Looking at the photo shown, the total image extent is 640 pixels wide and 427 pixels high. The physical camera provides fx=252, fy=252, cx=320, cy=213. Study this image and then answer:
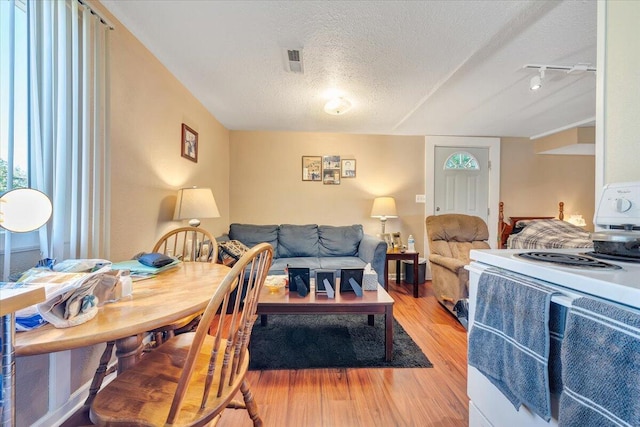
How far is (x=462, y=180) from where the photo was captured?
3902 mm

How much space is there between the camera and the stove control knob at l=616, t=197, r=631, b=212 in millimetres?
814

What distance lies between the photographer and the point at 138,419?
2.39ft

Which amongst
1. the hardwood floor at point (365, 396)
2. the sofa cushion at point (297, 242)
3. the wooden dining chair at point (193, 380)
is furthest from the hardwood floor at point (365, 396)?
the sofa cushion at point (297, 242)

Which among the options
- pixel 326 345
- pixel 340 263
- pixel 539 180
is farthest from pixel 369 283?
pixel 539 180

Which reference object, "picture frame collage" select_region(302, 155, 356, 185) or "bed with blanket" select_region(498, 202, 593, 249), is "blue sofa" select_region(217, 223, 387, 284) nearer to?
"picture frame collage" select_region(302, 155, 356, 185)

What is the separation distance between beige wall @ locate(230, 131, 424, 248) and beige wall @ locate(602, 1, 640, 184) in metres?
2.89

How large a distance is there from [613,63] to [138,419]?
6.69 ft

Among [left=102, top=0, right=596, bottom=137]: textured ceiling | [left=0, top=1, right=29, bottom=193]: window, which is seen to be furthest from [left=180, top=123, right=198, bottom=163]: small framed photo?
[left=0, top=1, right=29, bottom=193]: window

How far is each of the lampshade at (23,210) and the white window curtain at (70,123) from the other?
42cm

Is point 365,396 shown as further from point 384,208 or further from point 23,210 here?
point 384,208

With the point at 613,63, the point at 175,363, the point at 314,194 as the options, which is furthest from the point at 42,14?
the point at 314,194

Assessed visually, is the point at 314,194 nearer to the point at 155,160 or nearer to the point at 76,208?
the point at 155,160

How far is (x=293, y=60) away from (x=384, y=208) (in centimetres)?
225

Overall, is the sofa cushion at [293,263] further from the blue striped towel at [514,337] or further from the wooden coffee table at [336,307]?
the blue striped towel at [514,337]
